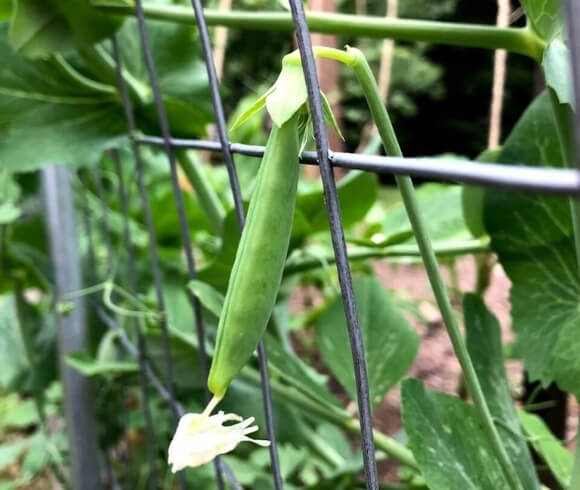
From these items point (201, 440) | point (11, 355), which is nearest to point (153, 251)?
point (201, 440)

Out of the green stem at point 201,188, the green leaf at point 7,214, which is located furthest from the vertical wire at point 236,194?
the green leaf at point 7,214

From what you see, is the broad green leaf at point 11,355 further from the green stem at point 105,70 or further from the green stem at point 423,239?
the green stem at point 423,239

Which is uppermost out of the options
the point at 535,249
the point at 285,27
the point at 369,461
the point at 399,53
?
the point at 399,53

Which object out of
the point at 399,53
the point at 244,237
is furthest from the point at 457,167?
the point at 399,53

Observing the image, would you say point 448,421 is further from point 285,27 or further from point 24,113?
point 24,113

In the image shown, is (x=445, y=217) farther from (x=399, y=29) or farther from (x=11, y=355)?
(x=11, y=355)

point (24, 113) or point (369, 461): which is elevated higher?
point (24, 113)
